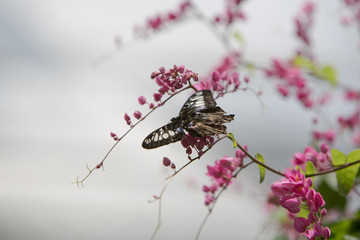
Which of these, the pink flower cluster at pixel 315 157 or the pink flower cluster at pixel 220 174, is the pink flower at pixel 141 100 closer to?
the pink flower cluster at pixel 220 174

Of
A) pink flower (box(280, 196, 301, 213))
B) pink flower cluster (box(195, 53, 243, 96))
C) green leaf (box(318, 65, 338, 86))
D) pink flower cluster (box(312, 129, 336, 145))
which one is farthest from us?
green leaf (box(318, 65, 338, 86))

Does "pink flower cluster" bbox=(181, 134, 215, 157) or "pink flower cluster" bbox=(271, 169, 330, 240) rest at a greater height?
"pink flower cluster" bbox=(181, 134, 215, 157)

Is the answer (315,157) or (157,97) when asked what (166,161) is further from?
(315,157)

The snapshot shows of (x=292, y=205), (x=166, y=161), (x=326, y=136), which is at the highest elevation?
(x=326, y=136)

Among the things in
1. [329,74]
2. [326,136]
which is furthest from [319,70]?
[326,136]

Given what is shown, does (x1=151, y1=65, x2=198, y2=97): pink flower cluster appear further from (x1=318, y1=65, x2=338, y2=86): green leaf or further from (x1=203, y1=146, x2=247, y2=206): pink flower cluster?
(x1=318, y1=65, x2=338, y2=86): green leaf

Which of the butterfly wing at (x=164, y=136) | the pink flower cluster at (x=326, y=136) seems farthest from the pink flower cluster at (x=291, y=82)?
the butterfly wing at (x=164, y=136)

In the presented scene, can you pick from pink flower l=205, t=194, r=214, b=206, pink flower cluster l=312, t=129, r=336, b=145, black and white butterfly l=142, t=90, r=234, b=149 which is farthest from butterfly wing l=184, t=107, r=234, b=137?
pink flower cluster l=312, t=129, r=336, b=145

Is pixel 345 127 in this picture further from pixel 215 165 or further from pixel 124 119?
pixel 124 119
